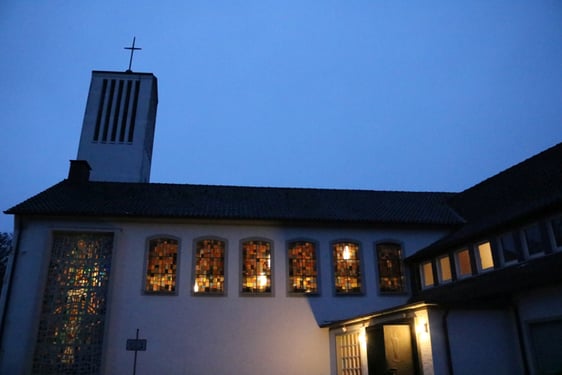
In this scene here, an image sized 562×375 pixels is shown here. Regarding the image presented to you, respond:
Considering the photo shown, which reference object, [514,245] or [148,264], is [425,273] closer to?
[514,245]

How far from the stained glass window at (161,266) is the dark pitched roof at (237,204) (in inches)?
44.0

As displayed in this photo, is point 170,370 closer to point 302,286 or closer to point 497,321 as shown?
point 302,286

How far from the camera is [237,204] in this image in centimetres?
1914

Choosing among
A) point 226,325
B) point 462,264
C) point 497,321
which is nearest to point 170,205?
point 226,325

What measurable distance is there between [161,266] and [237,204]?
403 centimetres

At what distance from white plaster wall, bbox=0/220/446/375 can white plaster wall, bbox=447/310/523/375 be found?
17.9ft

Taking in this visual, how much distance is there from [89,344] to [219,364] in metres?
4.48

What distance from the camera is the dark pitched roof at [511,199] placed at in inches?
526

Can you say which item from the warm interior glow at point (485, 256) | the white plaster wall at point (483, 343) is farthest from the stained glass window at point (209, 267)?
the warm interior glow at point (485, 256)

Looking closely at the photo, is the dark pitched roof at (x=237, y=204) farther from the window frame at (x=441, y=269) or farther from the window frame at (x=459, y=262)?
the window frame at (x=459, y=262)

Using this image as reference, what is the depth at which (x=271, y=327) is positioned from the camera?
16656 millimetres

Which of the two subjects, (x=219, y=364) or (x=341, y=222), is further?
(x=341, y=222)

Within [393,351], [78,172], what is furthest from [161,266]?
[393,351]

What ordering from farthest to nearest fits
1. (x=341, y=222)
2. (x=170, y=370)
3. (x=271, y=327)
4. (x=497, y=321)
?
1. (x=341, y=222)
2. (x=271, y=327)
3. (x=170, y=370)
4. (x=497, y=321)
